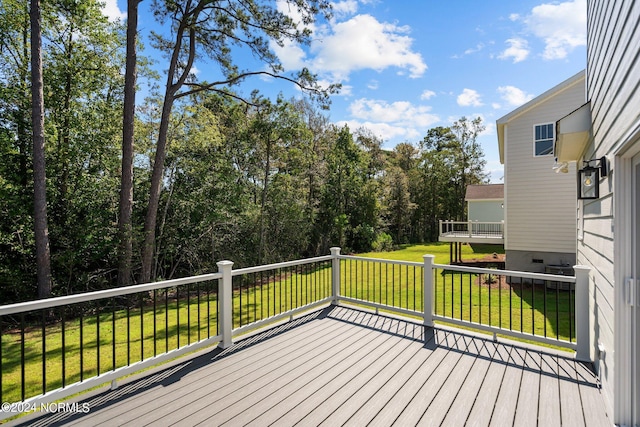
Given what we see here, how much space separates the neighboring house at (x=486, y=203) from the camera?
17.1m

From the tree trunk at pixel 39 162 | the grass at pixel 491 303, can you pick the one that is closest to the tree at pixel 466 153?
the grass at pixel 491 303

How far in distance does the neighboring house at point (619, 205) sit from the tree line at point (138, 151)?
6534mm

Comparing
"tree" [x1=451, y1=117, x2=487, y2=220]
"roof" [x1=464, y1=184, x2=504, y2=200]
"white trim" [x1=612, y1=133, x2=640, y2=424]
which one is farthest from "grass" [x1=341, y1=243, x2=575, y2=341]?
A: "tree" [x1=451, y1=117, x2=487, y2=220]

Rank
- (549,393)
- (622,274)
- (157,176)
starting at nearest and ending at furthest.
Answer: (622,274)
(549,393)
(157,176)

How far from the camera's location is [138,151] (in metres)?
8.23

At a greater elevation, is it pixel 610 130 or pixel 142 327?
pixel 610 130

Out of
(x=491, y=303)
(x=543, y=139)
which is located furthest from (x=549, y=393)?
(x=543, y=139)

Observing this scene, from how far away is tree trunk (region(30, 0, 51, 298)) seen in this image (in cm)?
582

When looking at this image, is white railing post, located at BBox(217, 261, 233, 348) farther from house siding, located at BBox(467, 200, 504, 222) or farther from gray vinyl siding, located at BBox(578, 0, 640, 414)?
house siding, located at BBox(467, 200, 504, 222)

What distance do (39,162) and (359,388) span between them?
7187 mm

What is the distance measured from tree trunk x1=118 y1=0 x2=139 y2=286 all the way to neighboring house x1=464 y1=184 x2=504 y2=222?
17064 mm

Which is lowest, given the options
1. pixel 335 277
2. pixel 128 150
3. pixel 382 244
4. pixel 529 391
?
pixel 382 244

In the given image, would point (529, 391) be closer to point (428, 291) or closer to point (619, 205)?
point (428, 291)

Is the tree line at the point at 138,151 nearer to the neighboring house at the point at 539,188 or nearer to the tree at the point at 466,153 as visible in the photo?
the neighboring house at the point at 539,188
